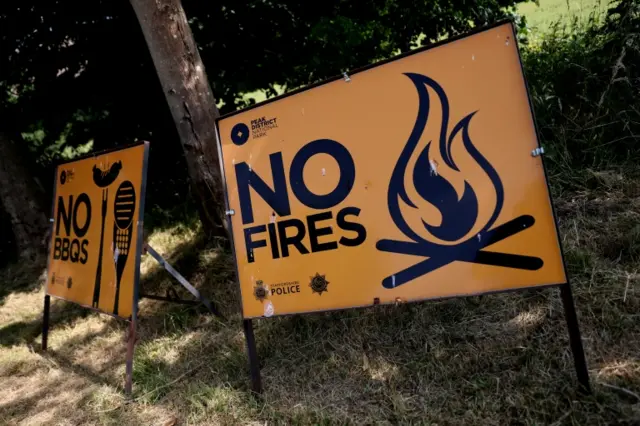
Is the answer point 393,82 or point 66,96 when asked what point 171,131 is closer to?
point 66,96

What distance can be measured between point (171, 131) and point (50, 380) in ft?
9.65

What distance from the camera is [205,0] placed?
486cm

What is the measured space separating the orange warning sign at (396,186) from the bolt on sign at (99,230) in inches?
30.2

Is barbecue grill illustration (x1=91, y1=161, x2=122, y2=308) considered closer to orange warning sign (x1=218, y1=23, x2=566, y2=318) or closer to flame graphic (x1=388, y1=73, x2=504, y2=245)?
orange warning sign (x1=218, y1=23, x2=566, y2=318)

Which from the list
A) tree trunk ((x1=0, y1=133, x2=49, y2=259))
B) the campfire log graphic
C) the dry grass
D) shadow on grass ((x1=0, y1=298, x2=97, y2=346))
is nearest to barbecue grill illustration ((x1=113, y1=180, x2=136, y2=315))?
the dry grass

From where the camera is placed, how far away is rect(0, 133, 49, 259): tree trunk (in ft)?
18.3

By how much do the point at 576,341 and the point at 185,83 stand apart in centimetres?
301

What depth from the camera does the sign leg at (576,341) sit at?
1.98 metres

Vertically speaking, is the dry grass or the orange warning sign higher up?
the orange warning sign

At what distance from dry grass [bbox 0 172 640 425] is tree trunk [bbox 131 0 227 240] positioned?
103 cm

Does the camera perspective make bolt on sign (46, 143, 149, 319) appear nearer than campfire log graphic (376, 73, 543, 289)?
No

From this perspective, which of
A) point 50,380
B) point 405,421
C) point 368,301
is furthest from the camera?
point 50,380

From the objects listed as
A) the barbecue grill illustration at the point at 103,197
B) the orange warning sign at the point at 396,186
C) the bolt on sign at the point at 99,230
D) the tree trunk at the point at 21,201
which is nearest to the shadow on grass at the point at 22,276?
the tree trunk at the point at 21,201

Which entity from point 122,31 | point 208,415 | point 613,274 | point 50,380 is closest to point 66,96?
point 122,31
